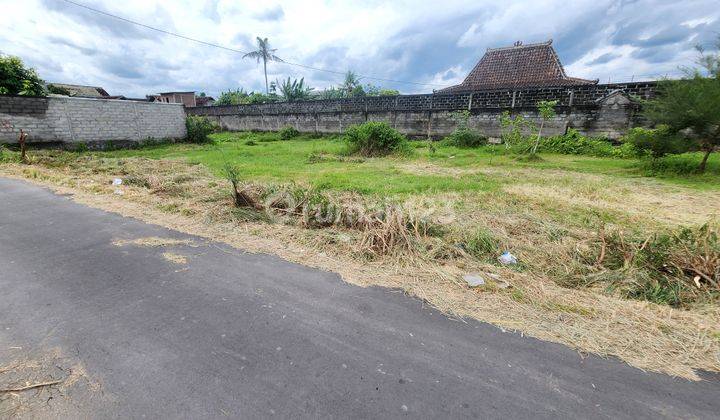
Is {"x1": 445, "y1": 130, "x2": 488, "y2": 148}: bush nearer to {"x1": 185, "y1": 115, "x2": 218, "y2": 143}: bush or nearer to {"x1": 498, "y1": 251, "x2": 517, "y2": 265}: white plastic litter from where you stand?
{"x1": 498, "y1": 251, "x2": 517, "y2": 265}: white plastic litter

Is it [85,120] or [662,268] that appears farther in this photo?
[85,120]

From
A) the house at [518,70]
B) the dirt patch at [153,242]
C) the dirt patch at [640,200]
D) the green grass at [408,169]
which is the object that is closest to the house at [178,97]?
the green grass at [408,169]

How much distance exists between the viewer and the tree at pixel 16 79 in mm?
12234

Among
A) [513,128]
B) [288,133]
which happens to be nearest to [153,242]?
[513,128]

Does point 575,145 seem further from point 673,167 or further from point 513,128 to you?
point 673,167

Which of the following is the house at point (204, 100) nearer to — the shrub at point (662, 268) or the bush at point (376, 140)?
the bush at point (376, 140)

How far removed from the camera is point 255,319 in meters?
2.35

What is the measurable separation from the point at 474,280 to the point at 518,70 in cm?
2071

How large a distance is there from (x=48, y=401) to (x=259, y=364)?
105 cm

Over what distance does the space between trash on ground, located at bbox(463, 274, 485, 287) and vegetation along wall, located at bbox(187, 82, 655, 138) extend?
11967mm

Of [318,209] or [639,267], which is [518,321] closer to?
[639,267]

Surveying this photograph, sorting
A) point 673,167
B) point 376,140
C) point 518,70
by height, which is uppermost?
point 518,70

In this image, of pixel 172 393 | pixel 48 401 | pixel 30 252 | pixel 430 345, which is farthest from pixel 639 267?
pixel 30 252

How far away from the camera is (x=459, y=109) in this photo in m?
14.5
